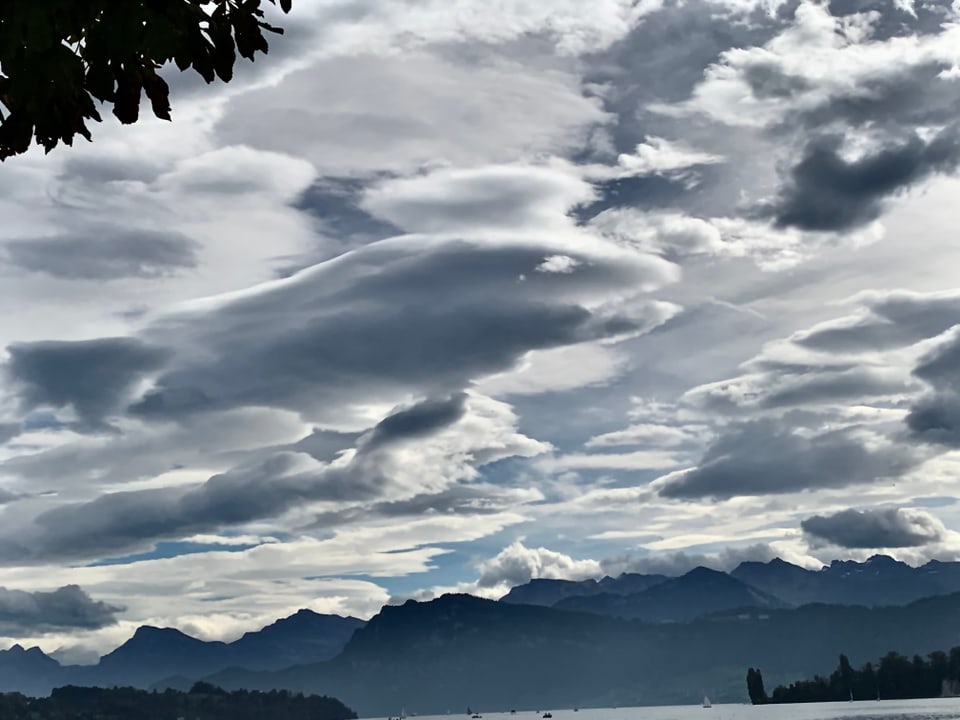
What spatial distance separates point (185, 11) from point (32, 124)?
1787 mm

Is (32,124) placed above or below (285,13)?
below

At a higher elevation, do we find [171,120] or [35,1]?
[35,1]

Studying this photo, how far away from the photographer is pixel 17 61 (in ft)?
33.6

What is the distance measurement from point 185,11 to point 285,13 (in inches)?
34.8

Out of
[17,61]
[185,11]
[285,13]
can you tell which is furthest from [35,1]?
[285,13]

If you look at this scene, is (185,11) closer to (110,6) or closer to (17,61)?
(110,6)

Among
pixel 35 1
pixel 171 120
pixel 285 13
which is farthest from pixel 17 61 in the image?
pixel 285 13

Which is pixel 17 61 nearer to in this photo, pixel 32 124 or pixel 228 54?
pixel 32 124

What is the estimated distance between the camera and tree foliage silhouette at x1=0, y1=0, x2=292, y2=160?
32.9ft

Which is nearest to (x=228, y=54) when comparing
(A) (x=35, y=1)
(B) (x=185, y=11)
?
(B) (x=185, y=11)

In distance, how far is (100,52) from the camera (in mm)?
10328

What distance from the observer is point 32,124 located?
10.6 m

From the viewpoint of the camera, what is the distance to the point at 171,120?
10.7 metres

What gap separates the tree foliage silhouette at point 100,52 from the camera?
1002cm
